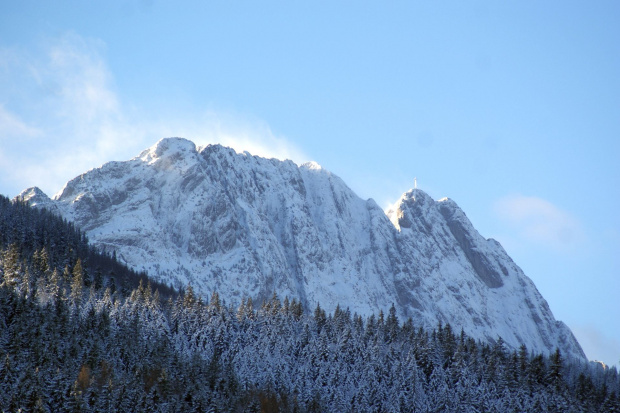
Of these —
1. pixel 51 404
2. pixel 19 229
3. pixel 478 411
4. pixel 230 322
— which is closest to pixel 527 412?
pixel 478 411

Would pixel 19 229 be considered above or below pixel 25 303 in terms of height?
above

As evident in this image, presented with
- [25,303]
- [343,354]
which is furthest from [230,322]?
[25,303]

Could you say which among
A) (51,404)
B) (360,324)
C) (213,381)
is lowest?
(51,404)

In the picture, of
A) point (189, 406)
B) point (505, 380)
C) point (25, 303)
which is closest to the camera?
point (189, 406)

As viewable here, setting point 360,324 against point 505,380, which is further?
point 360,324

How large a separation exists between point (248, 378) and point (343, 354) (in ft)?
91.7

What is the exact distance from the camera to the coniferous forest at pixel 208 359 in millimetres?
109250

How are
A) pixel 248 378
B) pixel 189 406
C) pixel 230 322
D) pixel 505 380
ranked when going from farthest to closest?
1. pixel 230 322
2. pixel 505 380
3. pixel 248 378
4. pixel 189 406

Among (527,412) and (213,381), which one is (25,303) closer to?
(213,381)

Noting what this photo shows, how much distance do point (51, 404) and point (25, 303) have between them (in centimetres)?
3210

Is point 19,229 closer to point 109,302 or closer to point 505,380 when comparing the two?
point 109,302

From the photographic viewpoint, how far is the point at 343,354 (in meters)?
161

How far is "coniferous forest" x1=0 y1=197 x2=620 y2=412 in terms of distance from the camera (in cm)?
10925

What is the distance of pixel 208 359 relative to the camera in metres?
148
